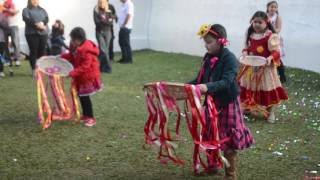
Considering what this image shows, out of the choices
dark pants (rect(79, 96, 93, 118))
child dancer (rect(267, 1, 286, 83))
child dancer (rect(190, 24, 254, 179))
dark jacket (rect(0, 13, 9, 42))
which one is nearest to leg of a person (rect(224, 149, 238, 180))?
child dancer (rect(190, 24, 254, 179))

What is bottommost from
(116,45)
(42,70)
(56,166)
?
(116,45)

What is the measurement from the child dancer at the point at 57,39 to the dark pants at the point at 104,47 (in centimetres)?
114

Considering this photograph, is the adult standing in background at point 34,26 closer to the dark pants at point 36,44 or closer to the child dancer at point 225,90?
the dark pants at point 36,44

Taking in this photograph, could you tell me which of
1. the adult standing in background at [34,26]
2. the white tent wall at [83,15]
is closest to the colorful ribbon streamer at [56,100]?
the adult standing in background at [34,26]

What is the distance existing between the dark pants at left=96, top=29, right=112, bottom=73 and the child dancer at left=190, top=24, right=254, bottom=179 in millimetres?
7001

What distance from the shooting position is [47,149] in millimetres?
5637

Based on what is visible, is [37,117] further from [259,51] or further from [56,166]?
[259,51]

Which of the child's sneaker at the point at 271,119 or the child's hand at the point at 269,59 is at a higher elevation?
the child's hand at the point at 269,59

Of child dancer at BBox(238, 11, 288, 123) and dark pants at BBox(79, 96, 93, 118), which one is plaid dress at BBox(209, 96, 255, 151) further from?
dark pants at BBox(79, 96, 93, 118)

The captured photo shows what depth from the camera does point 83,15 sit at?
1559 centimetres

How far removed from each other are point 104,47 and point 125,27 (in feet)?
4.35

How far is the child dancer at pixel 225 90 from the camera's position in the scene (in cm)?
449

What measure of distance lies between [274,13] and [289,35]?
2549 mm

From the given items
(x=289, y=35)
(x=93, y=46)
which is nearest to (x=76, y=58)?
(x=93, y=46)
